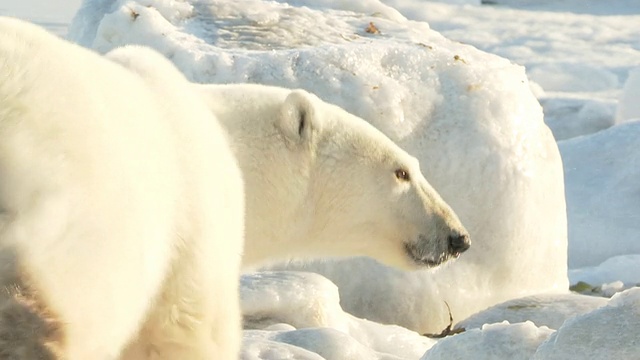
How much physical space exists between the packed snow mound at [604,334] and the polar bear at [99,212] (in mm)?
837

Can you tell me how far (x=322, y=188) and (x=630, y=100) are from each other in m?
7.77

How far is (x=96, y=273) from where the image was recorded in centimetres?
172

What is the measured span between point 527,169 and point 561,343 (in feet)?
10.3

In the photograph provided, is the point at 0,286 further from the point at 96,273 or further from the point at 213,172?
the point at 213,172

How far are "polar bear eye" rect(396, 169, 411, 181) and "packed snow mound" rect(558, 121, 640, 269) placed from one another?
4.25 m

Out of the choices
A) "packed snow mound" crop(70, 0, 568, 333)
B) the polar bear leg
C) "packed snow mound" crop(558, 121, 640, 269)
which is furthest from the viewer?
"packed snow mound" crop(558, 121, 640, 269)

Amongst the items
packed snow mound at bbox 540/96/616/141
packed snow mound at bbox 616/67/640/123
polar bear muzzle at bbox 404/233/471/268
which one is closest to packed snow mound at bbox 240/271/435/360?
polar bear muzzle at bbox 404/233/471/268

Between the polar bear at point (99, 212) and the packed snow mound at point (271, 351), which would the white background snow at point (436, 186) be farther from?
the polar bear at point (99, 212)

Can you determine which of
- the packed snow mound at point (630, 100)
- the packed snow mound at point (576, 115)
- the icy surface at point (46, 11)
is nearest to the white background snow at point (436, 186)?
the packed snow mound at point (630, 100)

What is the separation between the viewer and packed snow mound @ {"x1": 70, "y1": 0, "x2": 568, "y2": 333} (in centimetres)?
554

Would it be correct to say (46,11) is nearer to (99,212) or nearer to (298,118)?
(298,118)

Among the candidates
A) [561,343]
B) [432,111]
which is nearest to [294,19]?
[432,111]

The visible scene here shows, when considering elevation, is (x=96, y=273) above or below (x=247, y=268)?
above

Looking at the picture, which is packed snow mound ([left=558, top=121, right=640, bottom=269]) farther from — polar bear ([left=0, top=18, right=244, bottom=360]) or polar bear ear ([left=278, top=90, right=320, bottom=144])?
polar bear ([left=0, top=18, right=244, bottom=360])
